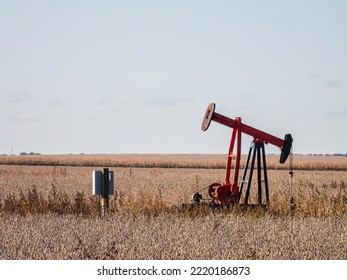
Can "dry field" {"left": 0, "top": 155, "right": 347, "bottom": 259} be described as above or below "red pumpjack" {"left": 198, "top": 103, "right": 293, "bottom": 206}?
below

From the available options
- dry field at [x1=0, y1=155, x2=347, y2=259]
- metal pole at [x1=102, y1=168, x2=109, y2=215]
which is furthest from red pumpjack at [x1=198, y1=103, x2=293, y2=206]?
metal pole at [x1=102, y1=168, x2=109, y2=215]

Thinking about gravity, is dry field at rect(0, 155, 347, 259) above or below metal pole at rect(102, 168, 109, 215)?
below

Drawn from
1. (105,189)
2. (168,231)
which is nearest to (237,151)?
(105,189)

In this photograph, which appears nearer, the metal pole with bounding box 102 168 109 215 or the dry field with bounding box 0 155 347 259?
the dry field with bounding box 0 155 347 259

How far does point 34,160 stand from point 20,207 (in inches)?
2519

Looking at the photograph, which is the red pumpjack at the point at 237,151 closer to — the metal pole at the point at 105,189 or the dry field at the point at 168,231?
the dry field at the point at 168,231

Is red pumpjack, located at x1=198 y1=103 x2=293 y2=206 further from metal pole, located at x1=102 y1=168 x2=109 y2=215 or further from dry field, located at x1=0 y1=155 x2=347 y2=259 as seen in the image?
metal pole, located at x1=102 y1=168 x2=109 y2=215

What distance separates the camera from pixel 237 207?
15320 mm

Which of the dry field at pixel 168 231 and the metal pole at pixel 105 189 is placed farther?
the metal pole at pixel 105 189

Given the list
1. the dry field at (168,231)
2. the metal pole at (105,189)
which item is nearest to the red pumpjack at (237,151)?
the dry field at (168,231)

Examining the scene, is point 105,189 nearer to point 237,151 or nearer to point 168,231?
point 237,151

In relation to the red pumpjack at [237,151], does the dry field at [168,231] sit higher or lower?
lower
